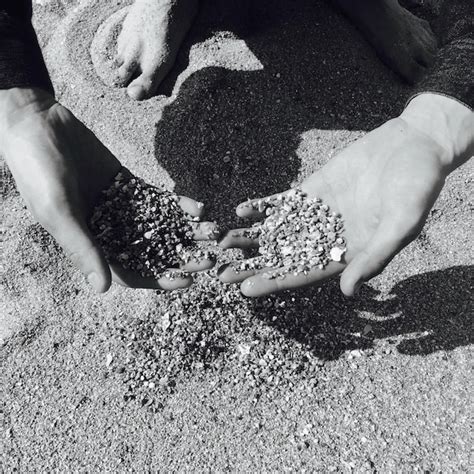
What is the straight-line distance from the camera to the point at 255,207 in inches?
64.8

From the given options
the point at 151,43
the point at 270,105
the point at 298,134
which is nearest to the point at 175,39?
the point at 151,43

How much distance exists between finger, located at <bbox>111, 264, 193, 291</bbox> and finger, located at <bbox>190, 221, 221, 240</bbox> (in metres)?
0.13

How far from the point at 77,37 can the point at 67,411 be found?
1.66 m

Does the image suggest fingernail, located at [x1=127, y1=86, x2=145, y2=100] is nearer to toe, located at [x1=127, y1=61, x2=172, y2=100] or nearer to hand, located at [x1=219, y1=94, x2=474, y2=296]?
toe, located at [x1=127, y1=61, x2=172, y2=100]

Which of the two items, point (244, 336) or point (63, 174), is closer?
point (63, 174)

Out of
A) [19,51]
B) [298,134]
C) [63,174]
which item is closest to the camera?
[63,174]

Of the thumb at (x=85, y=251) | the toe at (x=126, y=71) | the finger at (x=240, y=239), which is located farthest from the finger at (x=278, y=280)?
the toe at (x=126, y=71)

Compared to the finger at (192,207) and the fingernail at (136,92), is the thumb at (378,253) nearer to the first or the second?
the finger at (192,207)

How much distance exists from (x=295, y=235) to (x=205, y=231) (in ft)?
0.90

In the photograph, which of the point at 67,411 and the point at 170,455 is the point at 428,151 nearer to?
the point at 170,455

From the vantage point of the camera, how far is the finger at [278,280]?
1.50 meters

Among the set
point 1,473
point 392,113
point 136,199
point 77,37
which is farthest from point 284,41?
point 1,473

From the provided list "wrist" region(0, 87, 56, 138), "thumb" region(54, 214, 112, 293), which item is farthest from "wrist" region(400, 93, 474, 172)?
"wrist" region(0, 87, 56, 138)

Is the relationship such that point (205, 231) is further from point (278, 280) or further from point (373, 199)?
point (373, 199)
